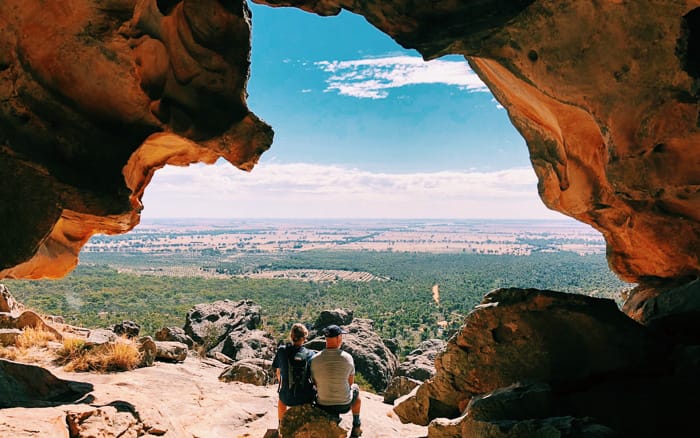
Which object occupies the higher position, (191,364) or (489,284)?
(191,364)

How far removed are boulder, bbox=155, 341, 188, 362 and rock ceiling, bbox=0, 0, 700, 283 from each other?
4423 mm

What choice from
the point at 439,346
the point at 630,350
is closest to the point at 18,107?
the point at 630,350

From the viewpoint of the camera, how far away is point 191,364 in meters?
13.7

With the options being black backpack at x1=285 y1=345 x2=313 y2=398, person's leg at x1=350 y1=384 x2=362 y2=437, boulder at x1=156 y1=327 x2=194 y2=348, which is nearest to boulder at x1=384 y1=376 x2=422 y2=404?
person's leg at x1=350 y1=384 x2=362 y2=437

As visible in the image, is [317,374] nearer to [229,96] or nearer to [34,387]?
[34,387]

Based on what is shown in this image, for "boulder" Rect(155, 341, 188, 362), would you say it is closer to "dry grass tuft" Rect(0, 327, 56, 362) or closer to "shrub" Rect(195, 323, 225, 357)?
"dry grass tuft" Rect(0, 327, 56, 362)

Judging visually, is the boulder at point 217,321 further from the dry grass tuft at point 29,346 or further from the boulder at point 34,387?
the boulder at point 34,387

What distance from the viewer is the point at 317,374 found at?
7.01 m

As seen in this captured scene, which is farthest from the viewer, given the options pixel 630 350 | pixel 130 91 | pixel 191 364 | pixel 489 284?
pixel 489 284

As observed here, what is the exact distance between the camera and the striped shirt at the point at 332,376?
6.94 meters

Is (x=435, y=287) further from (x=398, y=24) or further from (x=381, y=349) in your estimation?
(x=398, y=24)

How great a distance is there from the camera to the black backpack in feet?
23.1

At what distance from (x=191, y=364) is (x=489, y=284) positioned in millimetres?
103378

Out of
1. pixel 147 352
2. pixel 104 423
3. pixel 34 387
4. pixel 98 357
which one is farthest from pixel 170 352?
pixel 104 423
